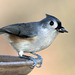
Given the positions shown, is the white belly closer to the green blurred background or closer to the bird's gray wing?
the bird's gray wing

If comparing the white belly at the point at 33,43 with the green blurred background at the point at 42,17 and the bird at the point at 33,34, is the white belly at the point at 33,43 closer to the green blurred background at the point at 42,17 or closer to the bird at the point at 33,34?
the bird at the point at 33,34

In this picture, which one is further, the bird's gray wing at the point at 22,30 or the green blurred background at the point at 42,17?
the green blurred background at the point at 42,17

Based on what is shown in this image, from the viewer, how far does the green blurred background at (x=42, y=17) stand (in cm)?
349

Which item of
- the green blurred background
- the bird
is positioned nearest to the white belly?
the bird

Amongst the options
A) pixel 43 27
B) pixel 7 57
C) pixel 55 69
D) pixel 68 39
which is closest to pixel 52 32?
pixel 43 27

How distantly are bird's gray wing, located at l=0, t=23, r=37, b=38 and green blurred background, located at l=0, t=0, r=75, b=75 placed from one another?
54.1 inches

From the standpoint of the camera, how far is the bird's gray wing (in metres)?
2.04

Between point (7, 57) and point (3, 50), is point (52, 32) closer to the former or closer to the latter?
point (7, 57)

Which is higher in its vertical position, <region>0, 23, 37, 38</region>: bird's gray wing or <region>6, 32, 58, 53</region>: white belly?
<region>0, 23, 37, 38</region>: bird's gray wing

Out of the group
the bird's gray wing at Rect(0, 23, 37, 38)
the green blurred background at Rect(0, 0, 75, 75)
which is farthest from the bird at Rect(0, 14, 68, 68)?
the green blurred background at Rect(0, 0, 75, 75)

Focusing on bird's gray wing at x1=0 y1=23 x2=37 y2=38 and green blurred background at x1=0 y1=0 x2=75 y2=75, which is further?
green blurred background at x1=0 y1=0 x2=75 y2=75

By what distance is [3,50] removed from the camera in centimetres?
347

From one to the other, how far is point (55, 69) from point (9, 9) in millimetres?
1205

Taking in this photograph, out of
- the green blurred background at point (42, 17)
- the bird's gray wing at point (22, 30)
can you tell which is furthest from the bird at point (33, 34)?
the green blurred background at point (42, 17)
